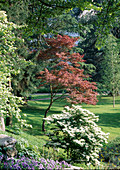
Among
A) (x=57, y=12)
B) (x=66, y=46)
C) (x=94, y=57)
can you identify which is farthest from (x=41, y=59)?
(x=94, y=57)

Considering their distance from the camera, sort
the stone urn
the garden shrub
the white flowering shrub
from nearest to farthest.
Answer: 1. the stone urn
2. the white flowering shrub
3. the garden shrub

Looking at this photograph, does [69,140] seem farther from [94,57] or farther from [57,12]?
[94,57]

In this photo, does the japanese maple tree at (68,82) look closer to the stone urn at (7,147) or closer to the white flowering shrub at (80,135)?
the white flowering shrub at (80,135)

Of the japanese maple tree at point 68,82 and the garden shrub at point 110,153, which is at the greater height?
the japanese maple tree at point 68,82

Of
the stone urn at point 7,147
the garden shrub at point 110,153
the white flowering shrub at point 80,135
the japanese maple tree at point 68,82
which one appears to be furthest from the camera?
the japanese maple tree at point 68,82

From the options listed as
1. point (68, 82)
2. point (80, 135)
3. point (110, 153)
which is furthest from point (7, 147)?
point (68, 82)

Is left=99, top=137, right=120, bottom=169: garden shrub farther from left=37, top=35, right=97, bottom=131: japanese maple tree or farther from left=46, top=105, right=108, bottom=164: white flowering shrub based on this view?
left=37, top=35, right=97, bottom=131: japanese maple tree

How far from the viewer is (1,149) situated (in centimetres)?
323

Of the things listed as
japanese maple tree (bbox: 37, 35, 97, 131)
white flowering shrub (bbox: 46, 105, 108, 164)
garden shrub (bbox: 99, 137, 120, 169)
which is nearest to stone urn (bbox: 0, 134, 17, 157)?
white flowering shrub (bbox: 46, 105, 108, 164)

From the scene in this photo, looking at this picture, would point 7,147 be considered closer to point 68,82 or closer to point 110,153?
point 110,153

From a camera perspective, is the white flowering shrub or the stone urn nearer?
the stone urn

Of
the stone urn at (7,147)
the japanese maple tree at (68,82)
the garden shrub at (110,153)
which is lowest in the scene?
the garden shrub at (110,153)

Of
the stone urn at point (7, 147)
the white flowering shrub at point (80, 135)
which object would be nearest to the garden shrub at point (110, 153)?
the white flowering shrub at point (80, 135)

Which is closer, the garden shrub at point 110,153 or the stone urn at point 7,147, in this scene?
the stone urn at point 7,147
